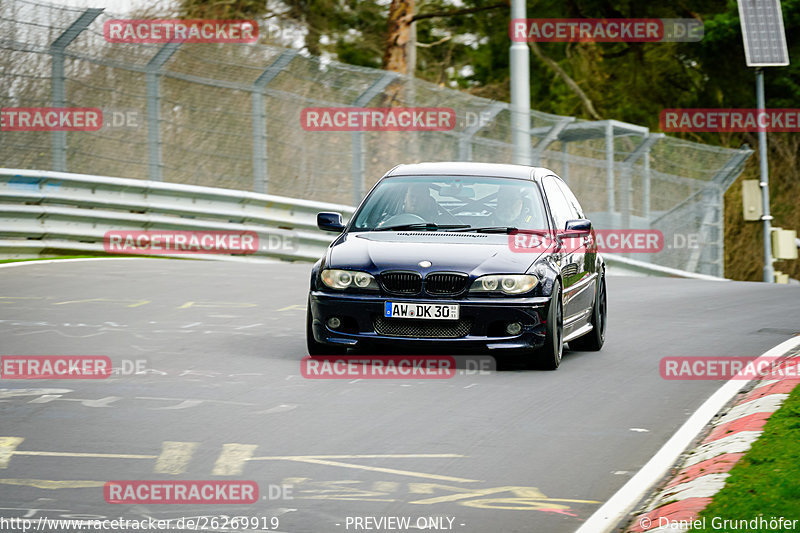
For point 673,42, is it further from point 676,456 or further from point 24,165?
point 676,456

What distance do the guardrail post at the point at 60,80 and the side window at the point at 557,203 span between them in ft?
28.2

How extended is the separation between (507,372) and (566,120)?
553 inches

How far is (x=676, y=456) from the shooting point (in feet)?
23.5

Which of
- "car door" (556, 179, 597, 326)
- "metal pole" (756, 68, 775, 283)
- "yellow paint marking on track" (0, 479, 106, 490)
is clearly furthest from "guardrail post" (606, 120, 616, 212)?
"yellow paint marking on track" (0, 479, 106, 490)

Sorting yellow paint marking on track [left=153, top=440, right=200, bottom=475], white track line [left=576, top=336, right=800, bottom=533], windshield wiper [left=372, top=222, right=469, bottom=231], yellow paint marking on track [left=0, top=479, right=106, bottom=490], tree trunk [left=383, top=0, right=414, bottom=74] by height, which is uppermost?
tree trunk [left=383, top=0, right=414, bottom=74]

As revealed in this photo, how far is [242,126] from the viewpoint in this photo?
20.2 meters

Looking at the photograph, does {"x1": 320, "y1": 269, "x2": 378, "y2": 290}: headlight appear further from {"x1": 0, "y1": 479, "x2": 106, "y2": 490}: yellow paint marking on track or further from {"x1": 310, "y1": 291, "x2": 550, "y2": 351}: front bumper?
{"x1": 0, "y1": 479, "x2": 106, "y2": 490}: yellow paint marking on track

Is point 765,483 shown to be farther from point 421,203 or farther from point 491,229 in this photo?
point 421,203

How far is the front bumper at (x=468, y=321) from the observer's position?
32.2 ft

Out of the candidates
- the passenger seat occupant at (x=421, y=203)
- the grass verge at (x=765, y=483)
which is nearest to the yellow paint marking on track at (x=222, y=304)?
the passenger seat occupant at (x=421, y=203)

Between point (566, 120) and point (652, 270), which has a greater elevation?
point (566, 120)

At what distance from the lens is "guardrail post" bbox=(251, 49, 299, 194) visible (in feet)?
66.5

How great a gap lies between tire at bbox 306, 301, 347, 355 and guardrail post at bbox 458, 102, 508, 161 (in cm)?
1269

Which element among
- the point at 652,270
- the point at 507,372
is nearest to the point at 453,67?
the point at 652,270
